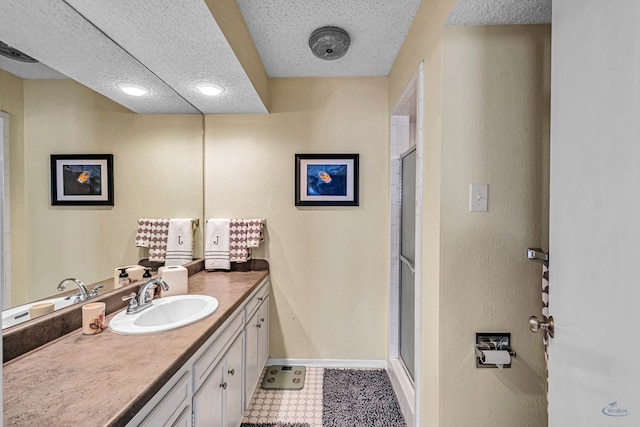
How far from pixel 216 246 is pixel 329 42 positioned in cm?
163

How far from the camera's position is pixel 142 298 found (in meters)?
1.39

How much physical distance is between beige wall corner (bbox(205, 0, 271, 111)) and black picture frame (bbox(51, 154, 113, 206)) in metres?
0.85

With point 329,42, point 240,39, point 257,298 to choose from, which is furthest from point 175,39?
point 257,298

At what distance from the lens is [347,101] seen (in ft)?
7.45

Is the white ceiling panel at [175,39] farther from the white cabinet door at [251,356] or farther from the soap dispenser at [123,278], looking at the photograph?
the white cabinet door at [251,356]

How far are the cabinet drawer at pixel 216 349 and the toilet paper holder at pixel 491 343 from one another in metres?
1.15

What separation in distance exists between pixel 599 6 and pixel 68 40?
181 cm

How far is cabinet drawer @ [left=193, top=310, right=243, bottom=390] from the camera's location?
112 centimetres

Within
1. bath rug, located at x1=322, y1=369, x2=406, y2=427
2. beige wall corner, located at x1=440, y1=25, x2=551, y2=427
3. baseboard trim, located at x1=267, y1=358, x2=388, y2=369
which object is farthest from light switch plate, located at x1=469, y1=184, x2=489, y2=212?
baseboard trim, located at x1=267, y1=358, x2=388, y2=369

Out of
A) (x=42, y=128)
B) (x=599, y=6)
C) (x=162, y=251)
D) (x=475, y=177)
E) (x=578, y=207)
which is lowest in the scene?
(x=162, y=251)

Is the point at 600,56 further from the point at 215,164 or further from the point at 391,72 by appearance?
the point at 215,164

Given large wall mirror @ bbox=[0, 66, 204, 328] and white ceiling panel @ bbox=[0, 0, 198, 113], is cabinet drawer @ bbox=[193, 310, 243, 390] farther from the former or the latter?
white ceiling panel @ bbox=[0, 0, 198, 113]

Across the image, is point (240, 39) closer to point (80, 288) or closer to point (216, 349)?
point (80, 288)

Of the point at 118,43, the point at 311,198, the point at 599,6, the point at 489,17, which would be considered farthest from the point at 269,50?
the point at 599,6
